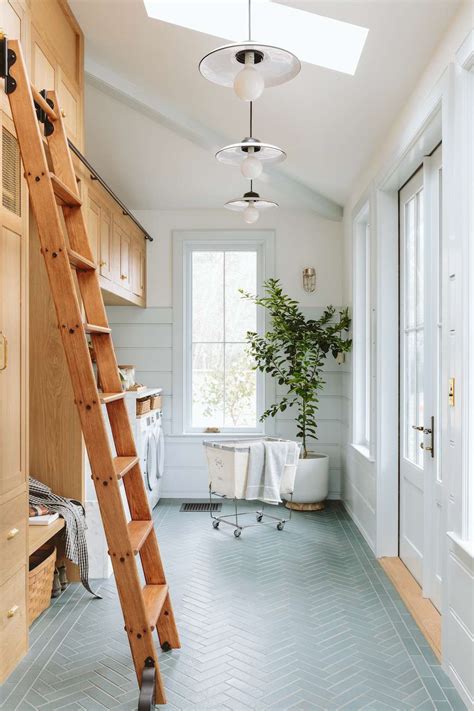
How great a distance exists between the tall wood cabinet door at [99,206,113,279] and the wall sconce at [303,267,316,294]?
7.44 ft

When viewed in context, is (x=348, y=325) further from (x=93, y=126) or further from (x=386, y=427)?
(x=93, y=126)

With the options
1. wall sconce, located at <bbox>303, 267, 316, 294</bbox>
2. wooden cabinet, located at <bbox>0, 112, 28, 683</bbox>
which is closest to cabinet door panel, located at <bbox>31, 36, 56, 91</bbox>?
wooden cabinet, located at <bbox>0, 112, 28, 683</bbox>

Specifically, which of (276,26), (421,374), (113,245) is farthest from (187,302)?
(276,26)

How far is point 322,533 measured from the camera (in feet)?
16.6

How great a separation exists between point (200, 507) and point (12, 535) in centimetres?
335

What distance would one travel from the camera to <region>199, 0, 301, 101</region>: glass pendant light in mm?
2441

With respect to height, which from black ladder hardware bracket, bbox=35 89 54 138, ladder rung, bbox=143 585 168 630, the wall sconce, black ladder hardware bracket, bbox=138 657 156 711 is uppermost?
black ladder hardware bracket, bbox=35 89 54 138

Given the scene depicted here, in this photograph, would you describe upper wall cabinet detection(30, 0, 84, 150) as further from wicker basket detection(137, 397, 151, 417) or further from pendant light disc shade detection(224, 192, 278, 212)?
wicker basket detection(137, 397, 151, 417)

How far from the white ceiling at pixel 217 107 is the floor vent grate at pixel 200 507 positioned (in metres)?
2.96

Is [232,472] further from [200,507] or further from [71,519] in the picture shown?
[71,519]

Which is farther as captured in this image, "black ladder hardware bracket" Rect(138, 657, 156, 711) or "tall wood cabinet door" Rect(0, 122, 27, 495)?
"tall wood cabinet door" Rect(0, 122, 27, 495)

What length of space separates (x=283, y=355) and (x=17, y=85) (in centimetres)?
434

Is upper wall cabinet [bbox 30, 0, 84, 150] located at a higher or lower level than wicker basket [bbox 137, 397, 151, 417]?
higher

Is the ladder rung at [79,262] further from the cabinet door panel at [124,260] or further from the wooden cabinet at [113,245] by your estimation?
the cabinet door panel at [124,260]
